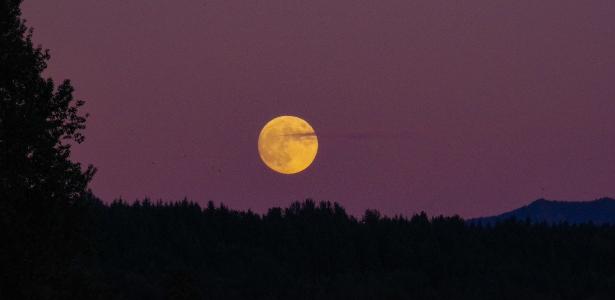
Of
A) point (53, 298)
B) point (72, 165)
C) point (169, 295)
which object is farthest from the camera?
point (169, 295)

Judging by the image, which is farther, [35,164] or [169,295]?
[169,295]

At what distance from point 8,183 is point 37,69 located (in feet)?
17.4

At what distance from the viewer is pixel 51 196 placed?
133 ft

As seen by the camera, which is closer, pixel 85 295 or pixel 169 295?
pixel 85 295

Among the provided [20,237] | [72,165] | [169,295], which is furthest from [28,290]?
[169,295]

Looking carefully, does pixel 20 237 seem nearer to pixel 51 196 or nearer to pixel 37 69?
pixel 51 196

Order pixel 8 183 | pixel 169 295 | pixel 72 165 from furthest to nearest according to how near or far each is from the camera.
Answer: pixel 169 295 → pixel 72 165 → pixel 8 183

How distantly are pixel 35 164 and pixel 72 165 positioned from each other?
166 centimetres

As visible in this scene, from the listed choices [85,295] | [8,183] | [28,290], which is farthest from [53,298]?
[8,183]

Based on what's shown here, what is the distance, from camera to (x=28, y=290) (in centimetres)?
4009

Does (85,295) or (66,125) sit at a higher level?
(66,125)

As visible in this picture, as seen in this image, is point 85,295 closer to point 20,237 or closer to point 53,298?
point 53,298

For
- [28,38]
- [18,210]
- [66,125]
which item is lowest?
[18,210]

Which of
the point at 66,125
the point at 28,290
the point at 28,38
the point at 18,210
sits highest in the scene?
the point at 28,38
